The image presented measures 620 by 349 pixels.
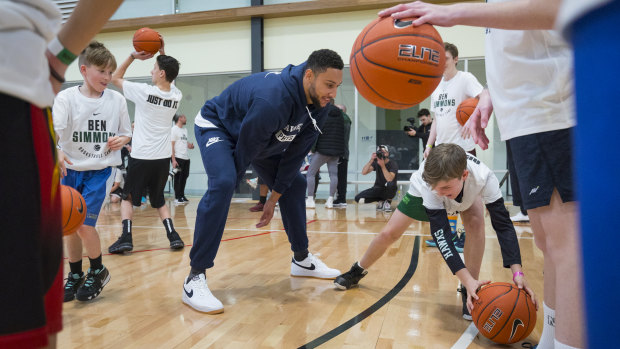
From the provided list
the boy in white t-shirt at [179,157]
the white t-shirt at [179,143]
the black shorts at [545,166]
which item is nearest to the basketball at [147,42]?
the black shorts at [545,166]

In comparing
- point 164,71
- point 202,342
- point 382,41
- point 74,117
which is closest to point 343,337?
point 202,342

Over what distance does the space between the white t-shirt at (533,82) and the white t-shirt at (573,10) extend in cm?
111

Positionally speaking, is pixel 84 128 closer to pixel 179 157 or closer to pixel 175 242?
pixel 175 242

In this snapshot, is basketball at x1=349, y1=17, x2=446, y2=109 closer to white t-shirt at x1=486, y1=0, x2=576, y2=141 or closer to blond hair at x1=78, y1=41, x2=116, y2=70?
white t-shirt at x1=486, y1=0, x2=576, y2=141

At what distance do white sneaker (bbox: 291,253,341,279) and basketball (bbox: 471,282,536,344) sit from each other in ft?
4.58

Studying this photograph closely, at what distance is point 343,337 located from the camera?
2.22 metres

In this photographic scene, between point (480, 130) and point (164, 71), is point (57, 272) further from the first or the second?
point (164, 71)

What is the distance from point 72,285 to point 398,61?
2418 mm

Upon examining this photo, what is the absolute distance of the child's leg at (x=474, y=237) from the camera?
8.50 ft

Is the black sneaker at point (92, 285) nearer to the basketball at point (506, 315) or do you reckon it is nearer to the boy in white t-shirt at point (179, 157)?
the basketball at point (506, 315)

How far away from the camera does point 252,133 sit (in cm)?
274

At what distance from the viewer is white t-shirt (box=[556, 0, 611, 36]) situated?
408 mm

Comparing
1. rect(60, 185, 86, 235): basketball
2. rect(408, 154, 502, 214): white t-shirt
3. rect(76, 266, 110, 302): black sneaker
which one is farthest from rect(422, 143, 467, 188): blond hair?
rect(76, 266, 110, 302): black sneaker

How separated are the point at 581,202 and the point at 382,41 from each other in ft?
5.67
